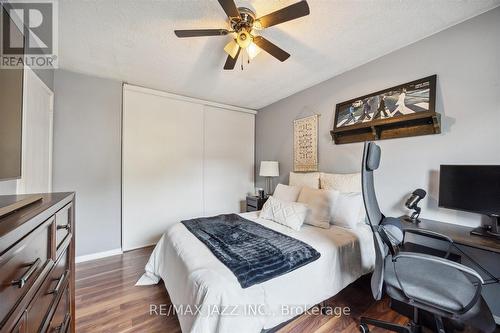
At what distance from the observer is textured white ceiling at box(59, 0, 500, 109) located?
63.8 inches

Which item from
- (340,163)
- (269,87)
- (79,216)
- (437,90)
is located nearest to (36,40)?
(79,216)

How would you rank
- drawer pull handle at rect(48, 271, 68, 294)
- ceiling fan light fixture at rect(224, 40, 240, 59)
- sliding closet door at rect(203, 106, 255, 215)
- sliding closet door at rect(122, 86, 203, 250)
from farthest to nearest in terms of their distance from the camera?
sliding closet door at rect(203, 106, 255, 215), sliding closet door at rect(122, 86, 203, 250), ceiling fan light fixture at rect(224, 40, 240, 59), drawer pull handle at rect(48, 271, 68, 294)

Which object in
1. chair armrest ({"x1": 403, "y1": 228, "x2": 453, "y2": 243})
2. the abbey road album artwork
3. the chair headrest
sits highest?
the abbey road album artwork

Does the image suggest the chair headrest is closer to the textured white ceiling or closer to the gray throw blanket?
the gray throw blanket

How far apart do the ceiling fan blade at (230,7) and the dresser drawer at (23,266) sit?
60.9 inches

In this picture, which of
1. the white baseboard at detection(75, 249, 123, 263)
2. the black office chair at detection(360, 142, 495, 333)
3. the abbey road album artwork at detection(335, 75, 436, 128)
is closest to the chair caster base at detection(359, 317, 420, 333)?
the black office chair at detection(360, 142, 495, 333)

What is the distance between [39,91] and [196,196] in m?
2.41

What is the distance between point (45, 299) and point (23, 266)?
0.28 meters

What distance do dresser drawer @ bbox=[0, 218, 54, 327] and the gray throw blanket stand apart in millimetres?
946

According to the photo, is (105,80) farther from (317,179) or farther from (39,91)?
(317,179)

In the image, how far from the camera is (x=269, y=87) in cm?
323

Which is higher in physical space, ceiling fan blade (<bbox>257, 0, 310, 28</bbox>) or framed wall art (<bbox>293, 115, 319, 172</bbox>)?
ceiling fan blade (<bbox>257, 0, 310, 28</bbox>)

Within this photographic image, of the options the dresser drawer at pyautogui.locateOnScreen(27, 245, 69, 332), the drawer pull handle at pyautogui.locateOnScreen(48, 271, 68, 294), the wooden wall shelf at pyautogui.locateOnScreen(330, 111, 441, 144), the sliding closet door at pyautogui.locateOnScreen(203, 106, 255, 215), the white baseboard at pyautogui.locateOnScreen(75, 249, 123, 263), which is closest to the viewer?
the dresser drawer at pyautogui.locateOnScreen(27, 245, 69, 332)

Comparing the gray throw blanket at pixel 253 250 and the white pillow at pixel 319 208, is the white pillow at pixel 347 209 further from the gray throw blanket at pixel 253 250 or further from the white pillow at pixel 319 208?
the gray throw blanket at pixel 253 250
